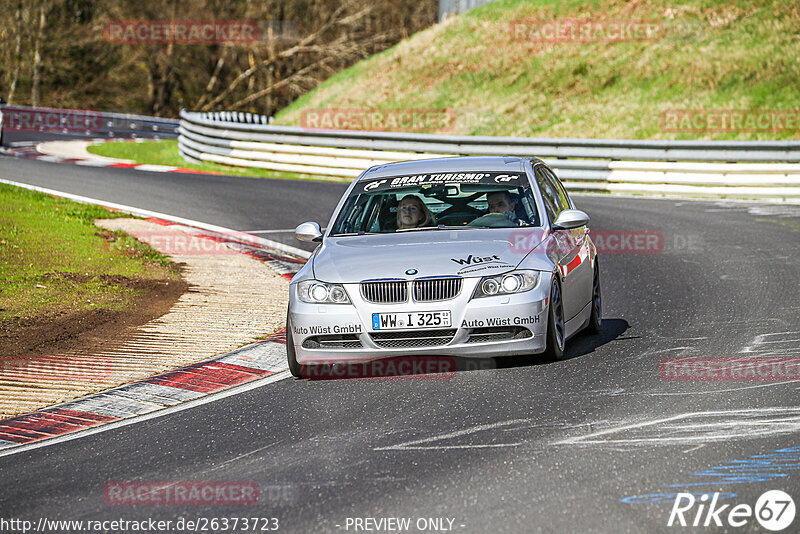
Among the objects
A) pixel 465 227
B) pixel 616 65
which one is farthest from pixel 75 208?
pixel 616 65

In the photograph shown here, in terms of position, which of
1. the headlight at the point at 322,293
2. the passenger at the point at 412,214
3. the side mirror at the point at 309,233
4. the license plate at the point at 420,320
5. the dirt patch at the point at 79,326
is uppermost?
the passenger at the point at 412,214

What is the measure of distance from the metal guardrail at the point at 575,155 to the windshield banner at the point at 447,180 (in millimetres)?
13884

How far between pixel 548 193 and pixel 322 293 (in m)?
2.61

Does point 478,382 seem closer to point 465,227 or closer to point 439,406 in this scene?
point 439,406

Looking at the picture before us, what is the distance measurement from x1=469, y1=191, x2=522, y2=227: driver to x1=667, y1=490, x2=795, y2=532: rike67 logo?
416cm

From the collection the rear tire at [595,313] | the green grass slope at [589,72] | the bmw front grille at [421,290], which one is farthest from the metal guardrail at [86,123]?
the bmw front grille at [421,290]

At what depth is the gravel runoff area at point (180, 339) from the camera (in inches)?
328

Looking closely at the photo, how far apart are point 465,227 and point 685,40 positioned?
1098 inches

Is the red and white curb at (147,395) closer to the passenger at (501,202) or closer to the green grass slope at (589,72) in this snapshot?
the passenger at (501,202)

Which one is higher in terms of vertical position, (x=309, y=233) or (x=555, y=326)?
(x=309, y=233)

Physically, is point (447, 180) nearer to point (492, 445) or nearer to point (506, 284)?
point (506, 284)

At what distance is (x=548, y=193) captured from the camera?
32.3 feet

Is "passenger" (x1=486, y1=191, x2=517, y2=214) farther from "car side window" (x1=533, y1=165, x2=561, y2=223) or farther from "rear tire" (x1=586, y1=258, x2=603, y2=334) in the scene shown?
"rear tire" (x1=586, y1=258, x2=603, y2=334)

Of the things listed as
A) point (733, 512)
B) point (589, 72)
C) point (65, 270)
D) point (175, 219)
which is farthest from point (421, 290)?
point (589, 72)
